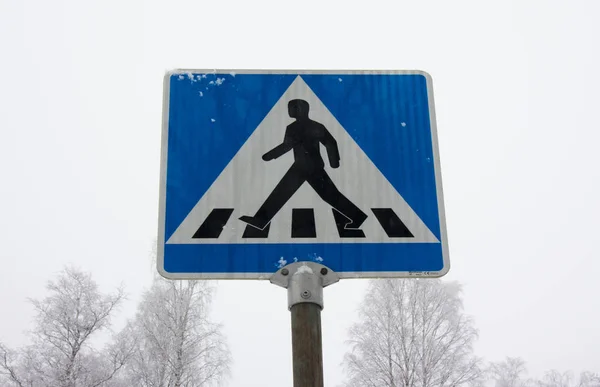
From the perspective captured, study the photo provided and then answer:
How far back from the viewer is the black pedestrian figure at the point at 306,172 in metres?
1.81

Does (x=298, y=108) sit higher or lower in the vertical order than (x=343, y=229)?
higher

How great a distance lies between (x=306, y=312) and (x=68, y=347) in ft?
65.1

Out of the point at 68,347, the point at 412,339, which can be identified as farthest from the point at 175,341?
the point at 412,339

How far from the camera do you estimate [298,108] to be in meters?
2.02

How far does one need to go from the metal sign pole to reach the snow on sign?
45 millimetres

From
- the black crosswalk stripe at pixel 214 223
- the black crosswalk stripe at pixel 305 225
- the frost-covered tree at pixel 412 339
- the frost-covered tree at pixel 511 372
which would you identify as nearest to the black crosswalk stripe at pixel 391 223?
the black crosswalk stripe at pixel 305 225

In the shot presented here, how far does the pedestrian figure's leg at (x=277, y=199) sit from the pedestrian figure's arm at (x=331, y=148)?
12cm

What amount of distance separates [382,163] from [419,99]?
334 mm

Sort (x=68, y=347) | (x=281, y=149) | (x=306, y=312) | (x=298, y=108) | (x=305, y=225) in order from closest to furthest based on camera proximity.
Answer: (x=306, y=312) < (x=305, y=225) < (x=281, y=149) < (x=298, y=108) < (x=68, y=347)

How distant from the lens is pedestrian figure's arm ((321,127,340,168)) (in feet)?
6.22

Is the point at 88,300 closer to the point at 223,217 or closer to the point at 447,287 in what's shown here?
the point at 447,287

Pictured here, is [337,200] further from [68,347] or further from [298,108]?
[68,347]

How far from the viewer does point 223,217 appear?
182cm

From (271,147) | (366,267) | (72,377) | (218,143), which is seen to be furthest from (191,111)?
(72,377)
